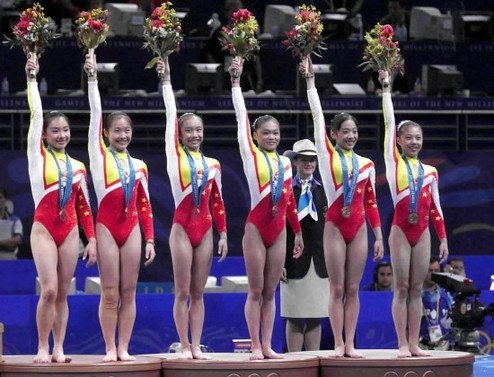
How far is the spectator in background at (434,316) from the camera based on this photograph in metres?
11.9

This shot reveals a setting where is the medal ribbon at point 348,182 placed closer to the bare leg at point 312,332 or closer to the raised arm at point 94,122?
the bare leg at point 312,332

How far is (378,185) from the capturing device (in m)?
15.5


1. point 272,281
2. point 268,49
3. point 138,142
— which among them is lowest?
point 272,281

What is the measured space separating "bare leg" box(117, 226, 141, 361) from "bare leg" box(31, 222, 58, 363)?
1.61 feet

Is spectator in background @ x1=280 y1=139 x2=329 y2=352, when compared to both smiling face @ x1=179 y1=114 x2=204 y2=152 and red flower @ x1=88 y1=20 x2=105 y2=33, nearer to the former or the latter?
smiling face @ x1=179 y1=114 x2=204 y2=152

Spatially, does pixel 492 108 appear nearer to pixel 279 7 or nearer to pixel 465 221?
pixel 465 221

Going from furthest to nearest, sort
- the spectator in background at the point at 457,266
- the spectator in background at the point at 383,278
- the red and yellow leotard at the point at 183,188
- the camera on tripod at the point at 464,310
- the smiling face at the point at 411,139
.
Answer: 1. the spectator in background at the point at 457,266
2. the spectator in background at the point at 383,278
3. the camera on tripod at the point at 464,310
4. the smiling face at the point at 411,139
5. the red and yellow leotard at the point at 183,188

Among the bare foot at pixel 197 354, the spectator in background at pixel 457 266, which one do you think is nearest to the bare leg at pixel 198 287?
the bare foot at pixel 197 354

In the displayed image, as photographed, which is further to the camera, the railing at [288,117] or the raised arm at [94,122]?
the railing at [288,117]

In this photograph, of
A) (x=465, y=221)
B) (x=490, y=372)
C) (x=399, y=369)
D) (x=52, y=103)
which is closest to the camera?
(x=399, y=369)

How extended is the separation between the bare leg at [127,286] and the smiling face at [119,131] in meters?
0.60

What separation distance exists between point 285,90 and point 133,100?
6.91 feet

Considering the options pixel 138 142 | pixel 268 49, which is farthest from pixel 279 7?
pixel 138 142

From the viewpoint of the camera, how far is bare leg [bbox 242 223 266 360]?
9805 mm
